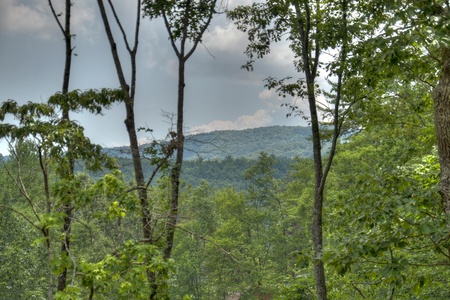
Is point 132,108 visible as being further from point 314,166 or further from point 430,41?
point 430,41

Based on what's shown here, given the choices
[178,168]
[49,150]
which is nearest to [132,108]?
[178,168]

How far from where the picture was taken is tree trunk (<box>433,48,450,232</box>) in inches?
194

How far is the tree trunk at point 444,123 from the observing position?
194 inches

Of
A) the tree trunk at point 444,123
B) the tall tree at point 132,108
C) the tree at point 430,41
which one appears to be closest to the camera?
the tree at point 430,41

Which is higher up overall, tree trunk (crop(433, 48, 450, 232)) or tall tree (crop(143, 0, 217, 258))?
tall tree (crop(143, 0, 217, 258))

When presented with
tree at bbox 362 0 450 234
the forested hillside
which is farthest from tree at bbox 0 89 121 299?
tree at bbox 362 0 450 234

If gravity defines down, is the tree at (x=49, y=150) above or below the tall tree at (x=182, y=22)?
below

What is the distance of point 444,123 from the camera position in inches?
198

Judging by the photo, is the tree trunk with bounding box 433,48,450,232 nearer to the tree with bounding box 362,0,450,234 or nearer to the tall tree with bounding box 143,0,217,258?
the tree with bounding box 362,0,450,234

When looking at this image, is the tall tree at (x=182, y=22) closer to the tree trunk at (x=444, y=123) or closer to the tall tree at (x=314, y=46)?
the tall tree at (x=314, y=46)

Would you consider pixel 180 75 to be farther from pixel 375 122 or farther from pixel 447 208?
pixel 447 208

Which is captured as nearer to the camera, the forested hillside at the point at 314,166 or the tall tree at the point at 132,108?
the forested hillside at the point at 314,166

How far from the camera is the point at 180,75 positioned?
31.2 feet

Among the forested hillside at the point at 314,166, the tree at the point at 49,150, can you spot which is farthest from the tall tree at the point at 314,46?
the tree at the point at 49,150
